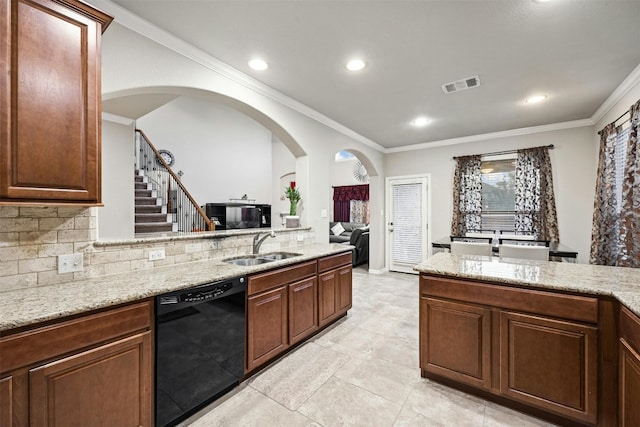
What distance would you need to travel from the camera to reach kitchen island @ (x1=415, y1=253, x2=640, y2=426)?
1.54m

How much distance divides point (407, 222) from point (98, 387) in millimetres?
5403

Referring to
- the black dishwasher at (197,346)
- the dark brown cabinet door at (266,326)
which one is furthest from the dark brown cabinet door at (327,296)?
the black dishwasher at (197,346)

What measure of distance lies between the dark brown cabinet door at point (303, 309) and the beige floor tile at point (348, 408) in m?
0.57

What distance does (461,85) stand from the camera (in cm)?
308

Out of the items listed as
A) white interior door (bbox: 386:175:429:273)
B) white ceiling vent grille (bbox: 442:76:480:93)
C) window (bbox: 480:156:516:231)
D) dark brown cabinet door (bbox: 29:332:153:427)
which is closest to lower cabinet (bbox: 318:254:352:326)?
dark brown cabinet door (bbox: 29:332:153:427)

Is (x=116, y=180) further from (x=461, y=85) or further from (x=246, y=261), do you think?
(x=461, y=85)

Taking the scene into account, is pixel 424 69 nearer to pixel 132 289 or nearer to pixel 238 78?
pixel 238 78

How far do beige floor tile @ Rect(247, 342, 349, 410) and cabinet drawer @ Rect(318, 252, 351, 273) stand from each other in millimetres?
782

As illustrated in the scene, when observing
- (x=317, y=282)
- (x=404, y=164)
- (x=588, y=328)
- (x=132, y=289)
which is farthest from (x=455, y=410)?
(x=404, y=164)

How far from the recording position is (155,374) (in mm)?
1547

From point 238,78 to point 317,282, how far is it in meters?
2.24

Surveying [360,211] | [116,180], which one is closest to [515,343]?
[116,180]

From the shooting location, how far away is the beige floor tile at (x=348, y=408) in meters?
1.75

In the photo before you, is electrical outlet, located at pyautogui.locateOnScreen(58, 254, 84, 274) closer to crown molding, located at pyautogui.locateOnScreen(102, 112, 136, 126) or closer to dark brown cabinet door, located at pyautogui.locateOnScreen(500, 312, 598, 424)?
dark brown cabinet door, located at pyautogui.locateOnScreen(500, 312, 598, 424)
